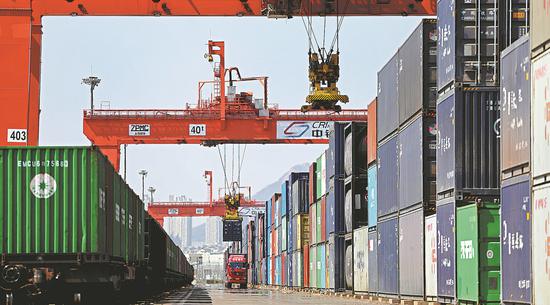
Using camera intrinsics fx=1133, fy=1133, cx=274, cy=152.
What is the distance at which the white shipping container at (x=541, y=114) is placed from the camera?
718 inches

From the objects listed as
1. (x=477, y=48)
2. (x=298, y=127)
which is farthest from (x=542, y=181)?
(x=298, y=127)

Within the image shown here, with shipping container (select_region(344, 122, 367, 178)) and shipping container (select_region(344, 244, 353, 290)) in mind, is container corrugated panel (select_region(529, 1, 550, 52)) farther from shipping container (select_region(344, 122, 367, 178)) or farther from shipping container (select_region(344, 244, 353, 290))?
shipping container (select_region(344, 244, 353, 290))

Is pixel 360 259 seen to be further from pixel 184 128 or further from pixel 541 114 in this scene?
pixel 541 114

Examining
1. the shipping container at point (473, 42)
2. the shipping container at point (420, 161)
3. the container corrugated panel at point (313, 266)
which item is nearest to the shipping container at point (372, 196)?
the shipping container at point (420, 161)

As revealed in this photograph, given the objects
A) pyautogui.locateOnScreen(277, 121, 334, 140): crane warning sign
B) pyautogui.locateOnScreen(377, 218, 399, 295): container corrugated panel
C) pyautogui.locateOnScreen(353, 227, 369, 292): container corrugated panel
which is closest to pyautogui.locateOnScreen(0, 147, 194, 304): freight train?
pyautogui.locateOnScreen(377, 218, 399, 295): container corrugated panel

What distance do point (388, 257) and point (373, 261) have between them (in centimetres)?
309

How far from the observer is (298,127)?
50.1 meters

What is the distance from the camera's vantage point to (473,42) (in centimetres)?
2531

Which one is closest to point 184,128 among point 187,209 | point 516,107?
point 516,107

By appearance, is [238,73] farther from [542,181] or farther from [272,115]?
[542,181]

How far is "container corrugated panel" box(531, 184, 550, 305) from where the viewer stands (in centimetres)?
1809

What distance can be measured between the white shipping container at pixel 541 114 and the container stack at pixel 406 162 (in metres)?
9.31

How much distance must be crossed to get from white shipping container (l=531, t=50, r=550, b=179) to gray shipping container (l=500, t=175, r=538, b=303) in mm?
750

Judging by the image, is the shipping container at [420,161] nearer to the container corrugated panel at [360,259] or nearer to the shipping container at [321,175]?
the container corrugated panel at [360,259]
